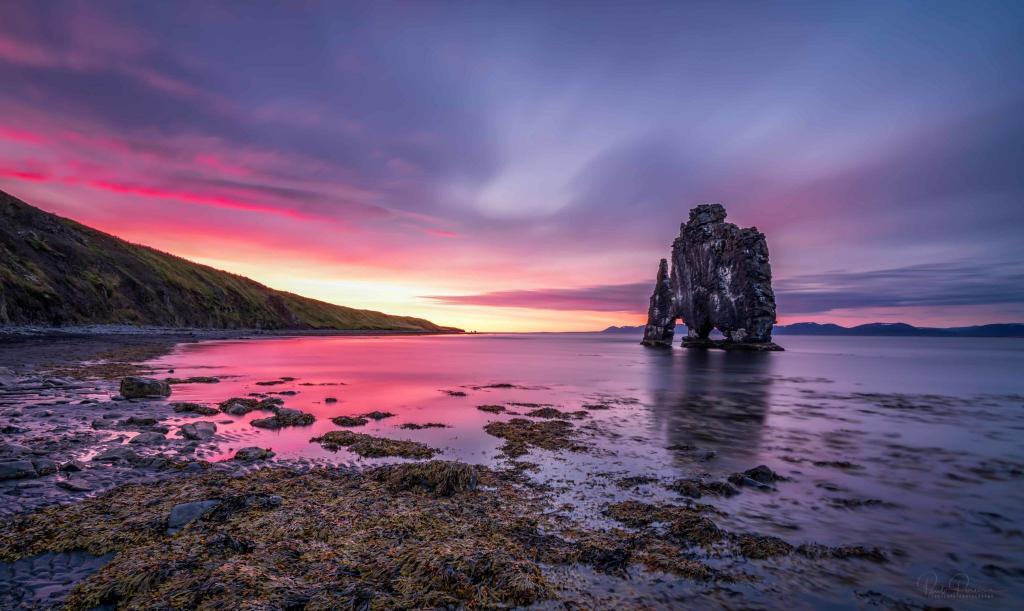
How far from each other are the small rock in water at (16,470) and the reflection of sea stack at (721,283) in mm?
97405

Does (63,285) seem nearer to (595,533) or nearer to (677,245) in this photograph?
(595,533)

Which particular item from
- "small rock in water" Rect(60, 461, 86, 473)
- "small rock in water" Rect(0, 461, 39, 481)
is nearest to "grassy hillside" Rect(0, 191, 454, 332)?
"small rock in water" Rect(60, 461, 86, 473)

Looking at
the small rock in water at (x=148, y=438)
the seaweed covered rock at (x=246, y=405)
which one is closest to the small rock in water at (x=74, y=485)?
the small rock in water at (x=148, y=438)

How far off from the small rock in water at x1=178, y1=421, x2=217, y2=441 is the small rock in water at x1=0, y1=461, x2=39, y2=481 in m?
4.04

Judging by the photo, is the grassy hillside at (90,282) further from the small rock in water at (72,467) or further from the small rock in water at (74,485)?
the small rock in water at (74,485)

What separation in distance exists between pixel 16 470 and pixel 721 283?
100 metres

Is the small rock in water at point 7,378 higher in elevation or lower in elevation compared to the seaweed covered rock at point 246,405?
higher

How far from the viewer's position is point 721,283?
295ft

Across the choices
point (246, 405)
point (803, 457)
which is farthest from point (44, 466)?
point (803, 457)

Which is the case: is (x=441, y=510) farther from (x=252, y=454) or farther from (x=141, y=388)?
(x=141, y=388)

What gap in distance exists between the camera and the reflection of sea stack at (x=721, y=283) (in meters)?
85.3

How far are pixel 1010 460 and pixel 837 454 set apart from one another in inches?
246

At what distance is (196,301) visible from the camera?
117 metres

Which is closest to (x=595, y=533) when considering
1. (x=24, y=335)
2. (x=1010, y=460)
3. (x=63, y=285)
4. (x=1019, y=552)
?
(x=1019, y=552)
